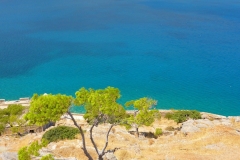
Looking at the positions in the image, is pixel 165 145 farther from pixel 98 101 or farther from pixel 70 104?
pixel 70 104

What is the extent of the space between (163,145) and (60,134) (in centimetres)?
1182

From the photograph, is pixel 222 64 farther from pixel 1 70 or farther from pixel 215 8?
pixel 215 8

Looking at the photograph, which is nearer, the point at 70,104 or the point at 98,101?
the point at 70,104

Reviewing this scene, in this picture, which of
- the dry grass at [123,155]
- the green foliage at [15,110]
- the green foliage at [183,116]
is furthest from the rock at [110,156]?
the green foliage at [15,110]

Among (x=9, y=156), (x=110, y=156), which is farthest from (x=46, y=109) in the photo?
(x=110, y=156)

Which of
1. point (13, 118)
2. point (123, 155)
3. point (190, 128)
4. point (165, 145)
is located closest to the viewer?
point (123, 155)

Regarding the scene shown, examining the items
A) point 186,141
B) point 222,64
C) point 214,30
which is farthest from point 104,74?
point 214,30

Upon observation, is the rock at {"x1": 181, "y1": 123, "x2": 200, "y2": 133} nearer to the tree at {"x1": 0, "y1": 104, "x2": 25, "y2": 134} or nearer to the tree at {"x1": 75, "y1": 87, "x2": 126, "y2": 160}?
the tree at {"x1": 75, "y1": 87, "x2": 126, "y2": 160}

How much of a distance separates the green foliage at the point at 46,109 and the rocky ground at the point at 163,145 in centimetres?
796

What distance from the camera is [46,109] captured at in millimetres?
15703

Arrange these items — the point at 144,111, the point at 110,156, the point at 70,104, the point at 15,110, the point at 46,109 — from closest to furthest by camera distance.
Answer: the point at 46,109 → the point at 70,104 → the point at 110,156 → the point at 144,111 → the point at 15,110

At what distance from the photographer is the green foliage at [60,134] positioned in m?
29.0

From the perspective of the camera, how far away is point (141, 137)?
31.4 m

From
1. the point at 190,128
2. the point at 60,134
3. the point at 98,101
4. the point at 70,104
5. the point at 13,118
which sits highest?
the point at 13,118
